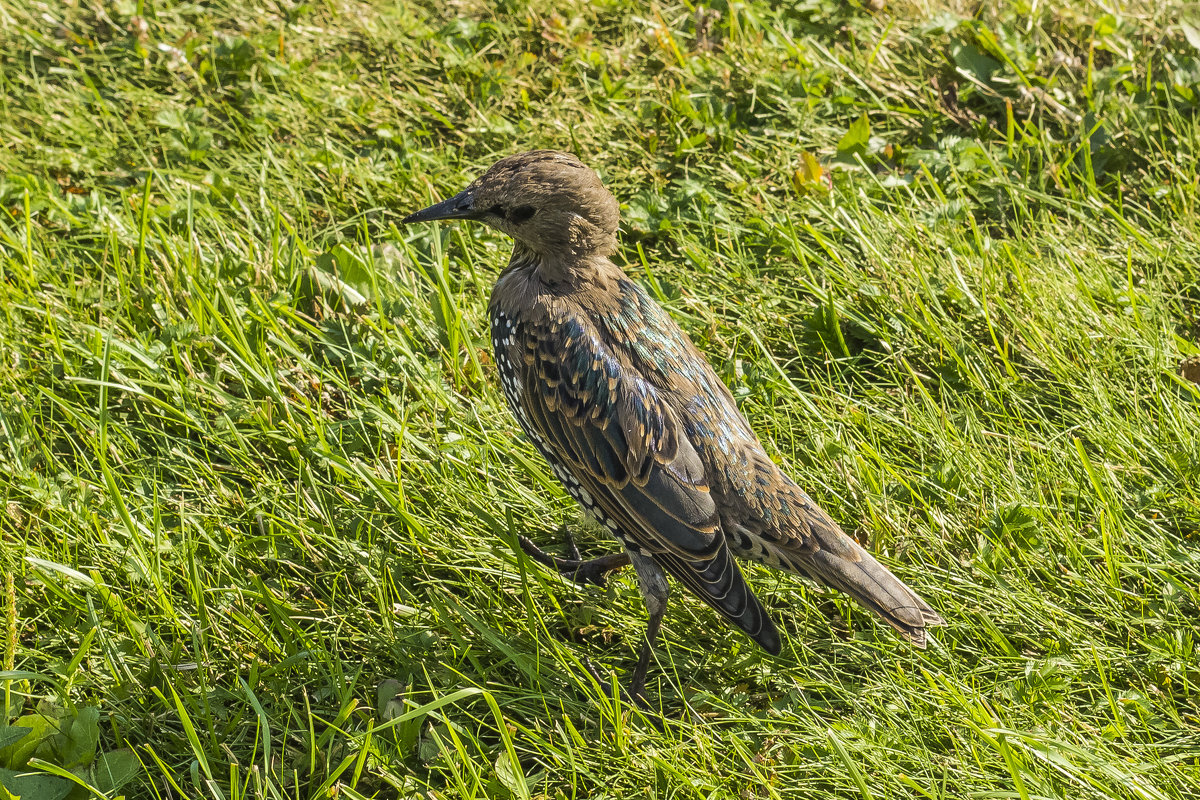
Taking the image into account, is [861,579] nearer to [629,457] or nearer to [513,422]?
[629,457]

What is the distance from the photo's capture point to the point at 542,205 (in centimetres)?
364

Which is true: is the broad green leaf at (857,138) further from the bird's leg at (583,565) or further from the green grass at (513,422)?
the bird's leg at (583,565)

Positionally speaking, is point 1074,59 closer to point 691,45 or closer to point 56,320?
point 691,45

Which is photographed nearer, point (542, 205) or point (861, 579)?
point (861, 579)

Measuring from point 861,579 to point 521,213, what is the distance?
5.35ft

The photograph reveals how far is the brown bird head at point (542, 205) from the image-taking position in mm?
3619

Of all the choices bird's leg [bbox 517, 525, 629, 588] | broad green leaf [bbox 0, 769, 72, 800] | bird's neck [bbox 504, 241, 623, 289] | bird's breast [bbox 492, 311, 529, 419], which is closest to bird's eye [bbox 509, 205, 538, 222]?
bird's neck [bbox 504, 241, 623, 289]

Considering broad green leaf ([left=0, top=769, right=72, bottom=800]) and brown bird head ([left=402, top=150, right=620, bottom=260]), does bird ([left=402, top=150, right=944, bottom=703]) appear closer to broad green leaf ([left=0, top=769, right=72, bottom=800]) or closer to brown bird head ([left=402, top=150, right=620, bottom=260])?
brown bird head ([left=402, top=150, right=620, bottom=260])

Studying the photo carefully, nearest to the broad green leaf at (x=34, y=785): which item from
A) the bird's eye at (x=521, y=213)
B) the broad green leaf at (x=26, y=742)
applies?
the broad green leaf at (x=26, y=742)

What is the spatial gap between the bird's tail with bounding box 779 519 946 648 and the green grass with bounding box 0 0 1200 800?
0.16 meters

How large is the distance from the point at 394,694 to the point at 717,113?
3.47 metres

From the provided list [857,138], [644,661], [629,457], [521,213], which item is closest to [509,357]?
[521,213]

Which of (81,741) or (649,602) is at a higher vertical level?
(649,602)

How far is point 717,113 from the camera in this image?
5.55 m
